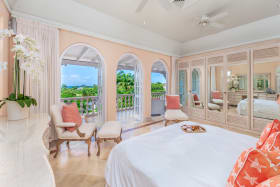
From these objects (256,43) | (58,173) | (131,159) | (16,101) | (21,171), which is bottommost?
(58,173)

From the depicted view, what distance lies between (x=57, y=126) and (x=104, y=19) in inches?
102

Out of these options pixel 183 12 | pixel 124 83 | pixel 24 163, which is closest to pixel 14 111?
pixel 24 163

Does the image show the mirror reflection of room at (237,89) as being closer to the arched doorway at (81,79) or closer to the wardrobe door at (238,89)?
the wardrobe door at (238,89)

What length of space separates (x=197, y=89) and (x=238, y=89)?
3.90ft

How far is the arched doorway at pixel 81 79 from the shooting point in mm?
4450

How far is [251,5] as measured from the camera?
8.91 ft

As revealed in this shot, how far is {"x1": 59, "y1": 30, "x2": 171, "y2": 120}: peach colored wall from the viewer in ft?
9.20

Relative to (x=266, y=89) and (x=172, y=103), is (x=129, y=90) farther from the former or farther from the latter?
(x=266, y=89)

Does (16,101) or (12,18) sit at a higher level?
(12,18)

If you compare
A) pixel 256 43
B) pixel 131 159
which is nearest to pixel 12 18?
pixel 131 159

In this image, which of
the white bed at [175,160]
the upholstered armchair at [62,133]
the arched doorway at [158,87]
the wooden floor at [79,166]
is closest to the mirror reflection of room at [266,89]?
the white bed at [175,160]

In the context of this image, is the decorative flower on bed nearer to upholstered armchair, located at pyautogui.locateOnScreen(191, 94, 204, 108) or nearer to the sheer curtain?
upholstered armchair, located at pyautogui.locateOnScreen(191, 94, 204, 108)

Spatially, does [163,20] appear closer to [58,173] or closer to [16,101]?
[16,101]

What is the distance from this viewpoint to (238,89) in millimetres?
3682
